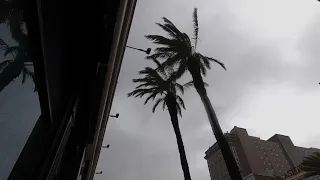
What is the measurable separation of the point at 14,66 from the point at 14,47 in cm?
9

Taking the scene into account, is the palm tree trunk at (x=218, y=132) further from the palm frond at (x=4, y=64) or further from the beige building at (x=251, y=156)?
the beige building at (x=251, y=156)

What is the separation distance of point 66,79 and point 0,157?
4.99 ft

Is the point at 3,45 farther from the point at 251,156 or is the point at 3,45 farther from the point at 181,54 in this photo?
the point at 251,156

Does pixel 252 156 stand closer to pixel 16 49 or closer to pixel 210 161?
pixel 210 161

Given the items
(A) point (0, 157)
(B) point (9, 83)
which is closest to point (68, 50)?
(B) point (9, 83)

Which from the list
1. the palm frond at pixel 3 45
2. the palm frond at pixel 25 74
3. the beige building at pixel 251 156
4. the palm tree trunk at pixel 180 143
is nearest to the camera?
the palm frond at pixel 3 45

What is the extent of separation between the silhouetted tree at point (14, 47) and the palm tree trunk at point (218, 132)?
13433mm

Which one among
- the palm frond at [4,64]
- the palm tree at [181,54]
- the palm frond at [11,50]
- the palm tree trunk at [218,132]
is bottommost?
the palm frond at [4,64]

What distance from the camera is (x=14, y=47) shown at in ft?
4.14

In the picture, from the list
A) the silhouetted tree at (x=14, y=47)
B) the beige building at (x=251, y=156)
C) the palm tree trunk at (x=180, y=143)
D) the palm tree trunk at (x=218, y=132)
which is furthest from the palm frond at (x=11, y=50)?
the beige building at (x=251, y=156)

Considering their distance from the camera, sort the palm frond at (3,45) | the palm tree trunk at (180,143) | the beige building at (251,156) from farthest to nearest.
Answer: the beige building at (251,156)
the palm tree trunk at (180,143)
the palm frond at (3,45)

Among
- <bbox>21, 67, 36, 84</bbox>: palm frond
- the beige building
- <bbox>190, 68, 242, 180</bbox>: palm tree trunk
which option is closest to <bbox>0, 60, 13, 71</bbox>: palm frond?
<bbox>21, 67, 36, 84</bbox>: palm frond

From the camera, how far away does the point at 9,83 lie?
122 cm

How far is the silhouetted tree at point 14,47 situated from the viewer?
1.13m
